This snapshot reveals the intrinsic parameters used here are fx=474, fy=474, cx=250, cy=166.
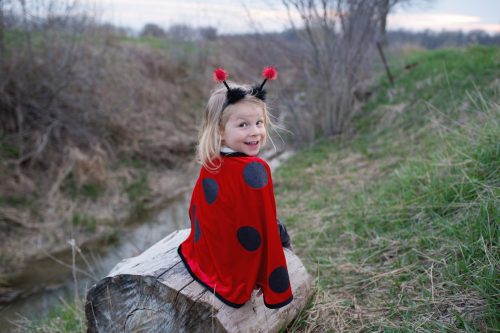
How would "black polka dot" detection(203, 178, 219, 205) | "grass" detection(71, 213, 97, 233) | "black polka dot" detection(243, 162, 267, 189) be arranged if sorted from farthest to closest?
"grass" detection(71, 213, 97, 233), "black polka dot" detection(203, 178, 219, 205), "black polka dot" detection(243, 162, 267, 189)

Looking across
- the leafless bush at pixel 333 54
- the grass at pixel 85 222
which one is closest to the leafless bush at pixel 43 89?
the grass at pixel 85 222

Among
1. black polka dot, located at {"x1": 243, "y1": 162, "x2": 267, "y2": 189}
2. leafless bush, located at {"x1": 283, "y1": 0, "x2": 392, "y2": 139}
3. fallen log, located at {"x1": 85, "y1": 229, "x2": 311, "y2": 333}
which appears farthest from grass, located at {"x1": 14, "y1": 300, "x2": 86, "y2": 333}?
leafless bush, located at {"x1": 283, "y1": 0, "x2": 392, "y2": 139}

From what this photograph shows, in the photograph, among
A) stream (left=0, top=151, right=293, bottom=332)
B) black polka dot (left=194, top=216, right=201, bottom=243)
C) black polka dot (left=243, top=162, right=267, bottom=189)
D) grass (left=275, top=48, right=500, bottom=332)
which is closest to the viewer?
black polka dot (left=243, top=162, right=267, bottom=189)

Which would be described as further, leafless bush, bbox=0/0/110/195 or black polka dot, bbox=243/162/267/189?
leafless bush, bbox=0/0/110/195

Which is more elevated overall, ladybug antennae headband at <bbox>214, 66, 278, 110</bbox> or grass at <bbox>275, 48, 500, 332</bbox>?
ladybug antennae headband at <bbox>214, 66, 278, 110</bbox>

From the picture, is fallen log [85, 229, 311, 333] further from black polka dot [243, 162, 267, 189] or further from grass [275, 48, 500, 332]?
black polka dot [243, 162, 267, 189]

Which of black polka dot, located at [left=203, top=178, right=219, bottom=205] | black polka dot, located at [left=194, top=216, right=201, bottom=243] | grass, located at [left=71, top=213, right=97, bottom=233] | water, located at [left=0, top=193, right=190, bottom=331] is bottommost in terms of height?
water, located at [left=0, top=193, right=190, bottom=331]

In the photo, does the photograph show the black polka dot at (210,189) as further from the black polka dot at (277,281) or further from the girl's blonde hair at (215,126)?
the black polka dot at (277,281)

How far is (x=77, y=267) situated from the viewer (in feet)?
20.8

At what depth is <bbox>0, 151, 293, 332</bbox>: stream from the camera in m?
5.40

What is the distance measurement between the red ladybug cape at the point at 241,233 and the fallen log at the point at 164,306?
0.09 metres

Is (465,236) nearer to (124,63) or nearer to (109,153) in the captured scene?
(109,153)

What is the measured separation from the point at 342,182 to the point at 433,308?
3.77 m

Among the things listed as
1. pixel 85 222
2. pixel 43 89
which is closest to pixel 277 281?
pixel 85 222
